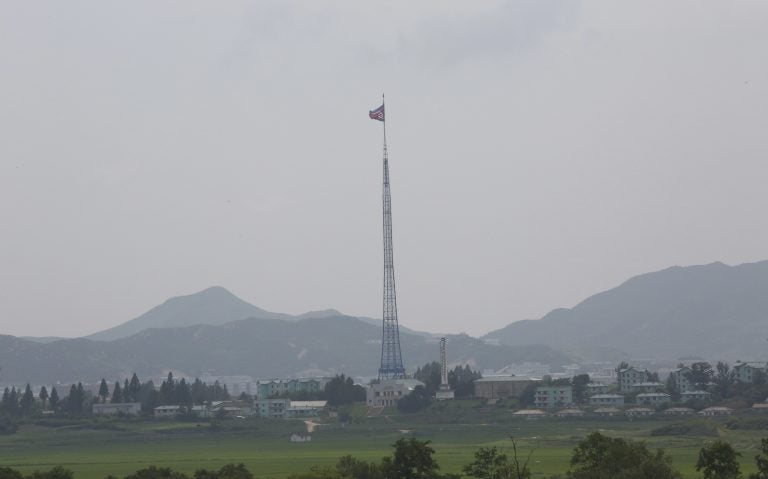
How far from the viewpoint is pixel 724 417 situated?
94750mm

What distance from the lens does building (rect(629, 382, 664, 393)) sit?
11855 cm

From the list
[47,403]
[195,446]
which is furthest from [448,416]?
[47,403]

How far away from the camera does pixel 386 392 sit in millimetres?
122250

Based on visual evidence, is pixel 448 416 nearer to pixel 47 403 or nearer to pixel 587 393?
pixel 587 393

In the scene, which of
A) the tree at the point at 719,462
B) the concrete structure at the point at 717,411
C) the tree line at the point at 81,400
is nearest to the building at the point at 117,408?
the tree line at the point at 81,400

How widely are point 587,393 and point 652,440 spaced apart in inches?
1581

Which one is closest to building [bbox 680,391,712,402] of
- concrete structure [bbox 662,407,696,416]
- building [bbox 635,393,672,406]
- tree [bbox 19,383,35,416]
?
building [bbox 635,393,672,406]

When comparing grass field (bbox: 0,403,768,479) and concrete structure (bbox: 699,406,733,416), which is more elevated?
concrete structure (bbox: 699,406,733,416)

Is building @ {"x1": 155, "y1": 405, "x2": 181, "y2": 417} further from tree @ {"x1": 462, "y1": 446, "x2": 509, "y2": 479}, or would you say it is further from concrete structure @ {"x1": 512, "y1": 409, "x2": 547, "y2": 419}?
tree @ {"x1": 462, "y1": 446, "x2": 509, "y2": 479}

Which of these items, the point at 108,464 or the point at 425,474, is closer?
the point at 425,474

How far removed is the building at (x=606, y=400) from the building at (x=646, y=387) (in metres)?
4.29

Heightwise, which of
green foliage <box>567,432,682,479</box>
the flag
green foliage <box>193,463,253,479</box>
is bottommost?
green foliage <box>193,463,253,479</box>

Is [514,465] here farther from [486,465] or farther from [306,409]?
[306,409]

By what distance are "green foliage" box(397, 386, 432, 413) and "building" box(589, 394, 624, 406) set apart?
14364 millimetres
